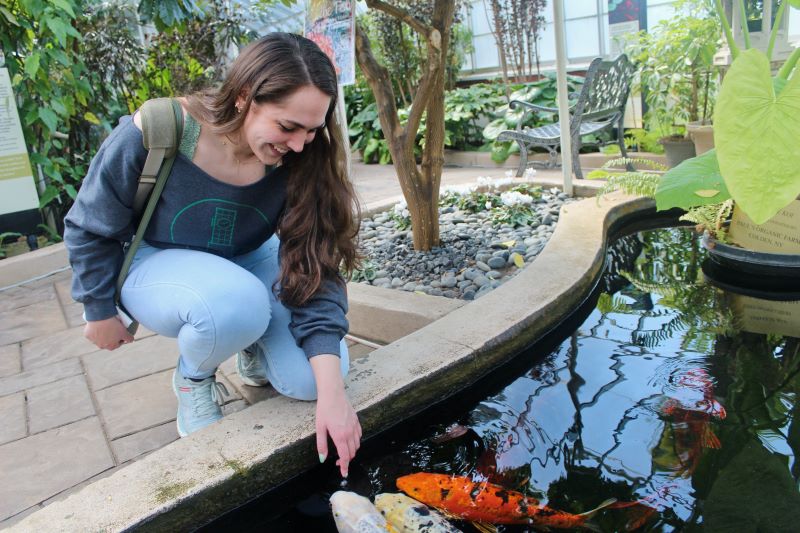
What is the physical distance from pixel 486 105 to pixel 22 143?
16.9 ft

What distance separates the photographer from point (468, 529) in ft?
5.18

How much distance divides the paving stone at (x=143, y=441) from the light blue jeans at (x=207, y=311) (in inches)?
9.3

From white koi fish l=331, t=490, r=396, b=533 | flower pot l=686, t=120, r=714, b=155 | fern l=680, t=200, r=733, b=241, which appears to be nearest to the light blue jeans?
white koi fish l=331, t=490, r=396, b=533

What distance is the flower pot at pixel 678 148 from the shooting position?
5254 mm

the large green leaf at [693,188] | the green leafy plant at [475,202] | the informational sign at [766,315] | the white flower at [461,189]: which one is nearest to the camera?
the large green leaf at [693,188]

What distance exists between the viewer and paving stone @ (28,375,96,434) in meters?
2.18

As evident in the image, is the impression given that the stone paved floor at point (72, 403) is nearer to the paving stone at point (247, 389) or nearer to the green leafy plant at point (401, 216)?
the paving stone at point (247, 389)

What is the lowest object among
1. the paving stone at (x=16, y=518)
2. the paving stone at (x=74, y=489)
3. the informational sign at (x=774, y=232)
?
the paving stone at (x=74, y=489)

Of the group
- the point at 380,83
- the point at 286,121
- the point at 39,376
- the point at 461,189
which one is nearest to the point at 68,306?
the point at 39,376

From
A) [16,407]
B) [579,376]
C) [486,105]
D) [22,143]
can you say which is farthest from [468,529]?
[486,105]

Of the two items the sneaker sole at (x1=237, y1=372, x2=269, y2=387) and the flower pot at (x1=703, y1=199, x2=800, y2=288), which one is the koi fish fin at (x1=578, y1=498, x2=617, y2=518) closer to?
the sneaker sole at (x1=237, y1=372, x2=269, y2=387)

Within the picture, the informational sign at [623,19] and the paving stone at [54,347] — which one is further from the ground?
the informational sign at [623,19]

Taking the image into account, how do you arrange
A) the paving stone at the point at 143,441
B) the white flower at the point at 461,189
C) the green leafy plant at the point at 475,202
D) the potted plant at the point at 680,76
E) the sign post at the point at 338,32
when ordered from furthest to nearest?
1. the potted plant at the point at 680,76
2. the white flower at the point at 461,189
3. the green leafy plant at the point at 475,202
4. the sign post at the point at 338,32
5. the paving stone at the point at 143,441

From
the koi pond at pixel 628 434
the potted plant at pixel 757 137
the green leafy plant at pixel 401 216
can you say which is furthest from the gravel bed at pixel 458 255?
the potted plant at pixel 757 137
